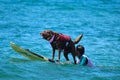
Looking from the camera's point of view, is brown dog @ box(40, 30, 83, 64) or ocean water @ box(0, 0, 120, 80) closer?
ocean water @ box(0, 0, 120, 80)

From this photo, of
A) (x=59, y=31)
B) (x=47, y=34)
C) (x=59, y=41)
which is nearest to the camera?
(x=47, y=34)

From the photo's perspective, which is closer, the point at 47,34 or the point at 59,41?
the point at 47,34

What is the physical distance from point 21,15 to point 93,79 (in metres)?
17.5

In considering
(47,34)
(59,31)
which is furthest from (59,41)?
(59,31)

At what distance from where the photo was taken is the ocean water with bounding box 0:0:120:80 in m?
13.0

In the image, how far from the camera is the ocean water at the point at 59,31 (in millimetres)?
12977

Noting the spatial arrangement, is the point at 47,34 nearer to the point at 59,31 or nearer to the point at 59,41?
the point at 59,41

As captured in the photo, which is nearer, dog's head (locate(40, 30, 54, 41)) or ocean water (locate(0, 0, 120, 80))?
ocean water (locate(0, 0, 120, 80))

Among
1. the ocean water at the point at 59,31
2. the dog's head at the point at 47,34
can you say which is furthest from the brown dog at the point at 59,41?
the ocean water at the point at 59,31

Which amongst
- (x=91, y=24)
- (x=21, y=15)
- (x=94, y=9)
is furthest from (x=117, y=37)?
(x=94, y=9)

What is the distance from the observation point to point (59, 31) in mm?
23469

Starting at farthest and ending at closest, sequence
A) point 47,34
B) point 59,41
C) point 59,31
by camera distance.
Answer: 1. point 59,31
2. point 59,41
3. point 47,34

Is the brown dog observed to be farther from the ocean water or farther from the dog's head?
the ocean water

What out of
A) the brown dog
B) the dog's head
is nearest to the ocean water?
the brown dog
